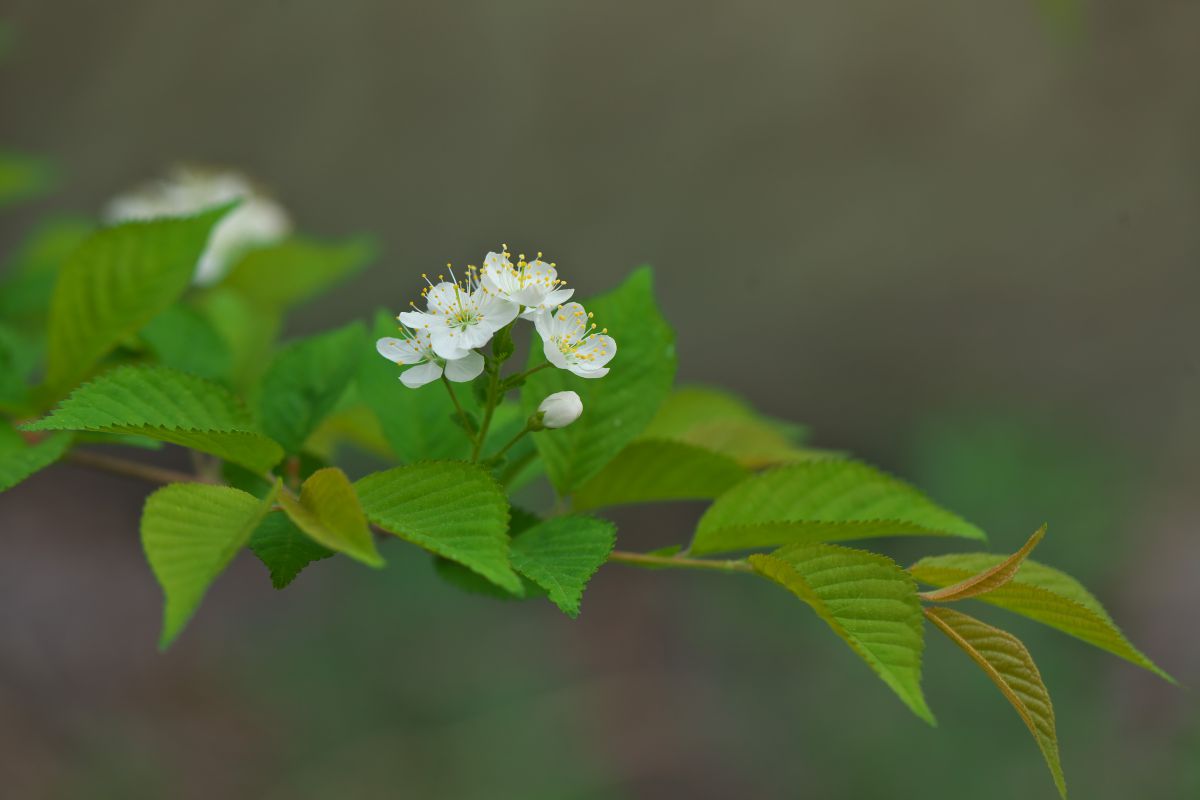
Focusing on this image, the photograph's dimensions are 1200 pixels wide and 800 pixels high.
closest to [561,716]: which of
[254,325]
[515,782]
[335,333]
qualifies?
[515,782]

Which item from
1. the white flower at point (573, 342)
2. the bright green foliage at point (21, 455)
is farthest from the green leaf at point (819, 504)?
the bright green foliage at point (21, 455)

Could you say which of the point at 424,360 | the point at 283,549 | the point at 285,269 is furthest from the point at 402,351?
the point at 285,269

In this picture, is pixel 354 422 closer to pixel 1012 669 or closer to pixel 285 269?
pixel 285 269

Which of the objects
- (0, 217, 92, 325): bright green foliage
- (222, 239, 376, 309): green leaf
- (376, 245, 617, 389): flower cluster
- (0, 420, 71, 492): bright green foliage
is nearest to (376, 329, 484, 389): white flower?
(376, 245, 617, 389): flower cluster

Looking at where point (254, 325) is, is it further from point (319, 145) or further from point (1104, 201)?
point (1104, 201)

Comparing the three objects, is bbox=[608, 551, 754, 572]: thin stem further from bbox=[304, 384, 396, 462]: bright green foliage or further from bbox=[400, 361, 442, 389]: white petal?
bbox=[304, 384, 396, 462]: bright green foliage

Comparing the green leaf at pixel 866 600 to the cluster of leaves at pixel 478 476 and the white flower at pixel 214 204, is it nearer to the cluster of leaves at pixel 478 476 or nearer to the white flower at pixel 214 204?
the cluster of leaves at pixel 478 476
